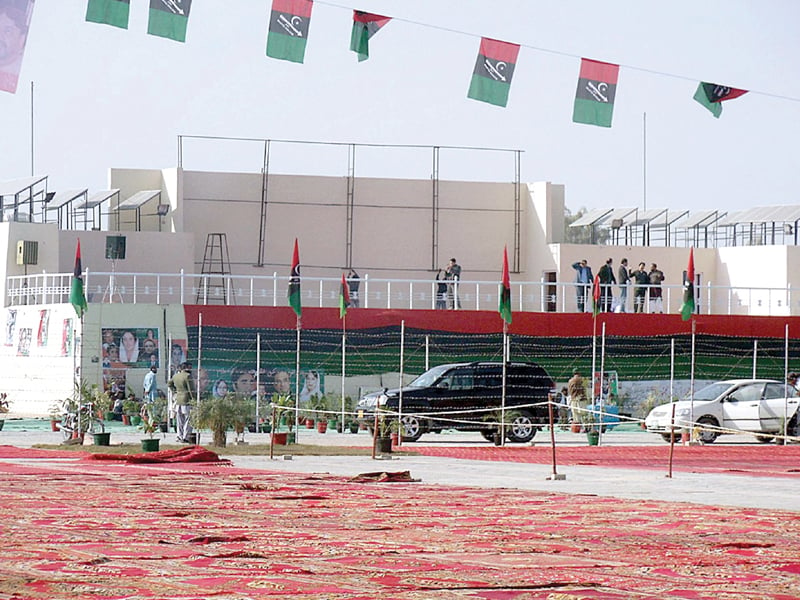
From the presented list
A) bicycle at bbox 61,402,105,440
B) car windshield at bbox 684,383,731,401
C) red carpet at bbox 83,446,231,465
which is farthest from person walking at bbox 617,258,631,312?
red carpet at bbox 83,446,231,465

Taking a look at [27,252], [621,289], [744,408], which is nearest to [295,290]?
[744,408]

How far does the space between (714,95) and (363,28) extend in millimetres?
6231

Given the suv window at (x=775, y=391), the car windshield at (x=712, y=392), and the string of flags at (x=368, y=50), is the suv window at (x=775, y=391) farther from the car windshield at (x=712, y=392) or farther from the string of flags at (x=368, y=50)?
the string of flags at (x=368, y=50)

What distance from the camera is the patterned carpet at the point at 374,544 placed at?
7.39 m

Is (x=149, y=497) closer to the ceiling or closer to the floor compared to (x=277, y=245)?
closer to the floor

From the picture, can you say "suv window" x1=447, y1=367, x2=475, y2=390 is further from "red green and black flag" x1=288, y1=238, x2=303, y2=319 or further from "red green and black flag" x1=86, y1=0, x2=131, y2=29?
"red green and black flag" x1=86, y1=0, x2=131, y2=29

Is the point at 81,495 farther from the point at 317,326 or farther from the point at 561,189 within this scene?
the point at 561,189

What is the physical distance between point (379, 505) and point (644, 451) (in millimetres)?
12287

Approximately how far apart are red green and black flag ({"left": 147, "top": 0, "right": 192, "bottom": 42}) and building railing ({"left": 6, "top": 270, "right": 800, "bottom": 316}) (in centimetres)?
1720

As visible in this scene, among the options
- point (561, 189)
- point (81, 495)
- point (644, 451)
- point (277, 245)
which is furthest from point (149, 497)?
point (561, 189)

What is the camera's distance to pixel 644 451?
953 inches

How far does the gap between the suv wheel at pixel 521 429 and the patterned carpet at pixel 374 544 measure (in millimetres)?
11961

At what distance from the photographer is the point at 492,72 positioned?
23.5m

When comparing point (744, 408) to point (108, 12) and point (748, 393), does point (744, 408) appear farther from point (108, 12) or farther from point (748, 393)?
point (108, 12)
